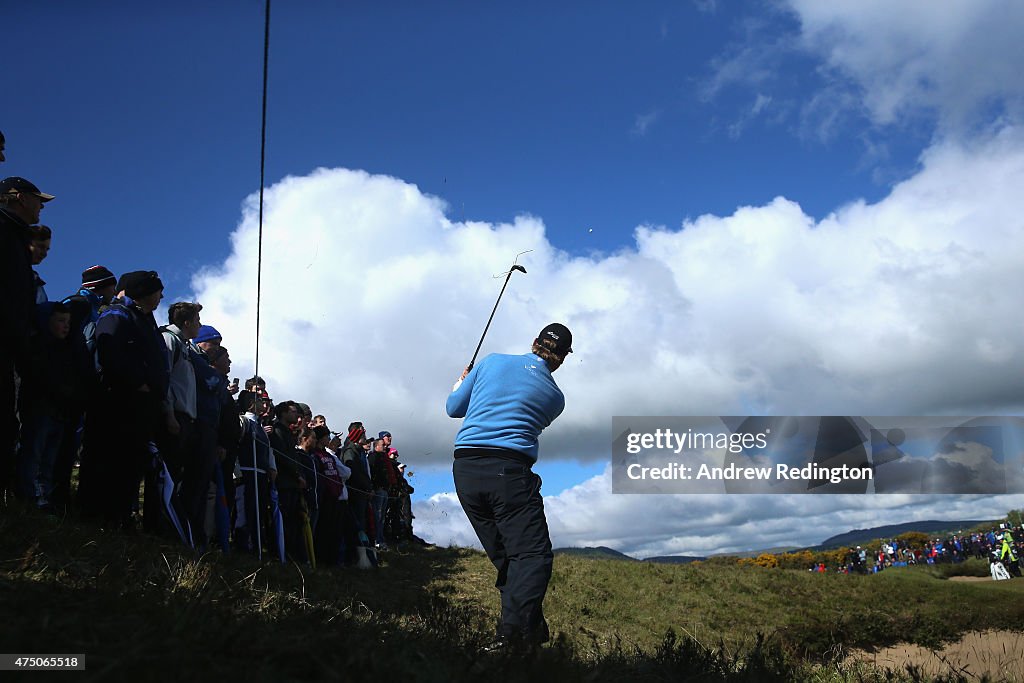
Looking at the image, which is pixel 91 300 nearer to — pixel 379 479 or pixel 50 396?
pixel 50 396

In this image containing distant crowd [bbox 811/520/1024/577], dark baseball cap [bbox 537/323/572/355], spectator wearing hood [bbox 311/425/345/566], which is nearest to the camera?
dark baseball cap [bbox 537/323/572/355]

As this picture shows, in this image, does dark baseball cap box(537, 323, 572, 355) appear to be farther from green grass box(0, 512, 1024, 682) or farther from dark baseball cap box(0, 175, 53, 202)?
dark baseball cap box(0, 175, 53, 202)

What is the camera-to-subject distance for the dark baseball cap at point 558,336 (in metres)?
6.02

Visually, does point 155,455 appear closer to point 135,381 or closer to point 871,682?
point 135,381

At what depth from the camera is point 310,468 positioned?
12.2m

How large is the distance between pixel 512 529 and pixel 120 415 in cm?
A: 381

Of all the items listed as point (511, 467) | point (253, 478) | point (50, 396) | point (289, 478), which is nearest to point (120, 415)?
point (50, 396)

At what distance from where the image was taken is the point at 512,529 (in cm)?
535

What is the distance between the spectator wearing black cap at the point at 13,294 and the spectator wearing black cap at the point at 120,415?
0.62 meters

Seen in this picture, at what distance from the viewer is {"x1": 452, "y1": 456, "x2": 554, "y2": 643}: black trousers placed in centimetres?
516

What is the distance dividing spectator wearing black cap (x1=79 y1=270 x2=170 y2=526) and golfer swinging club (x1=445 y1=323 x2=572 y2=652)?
117 inches

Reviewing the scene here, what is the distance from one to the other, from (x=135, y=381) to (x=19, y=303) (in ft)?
3.88

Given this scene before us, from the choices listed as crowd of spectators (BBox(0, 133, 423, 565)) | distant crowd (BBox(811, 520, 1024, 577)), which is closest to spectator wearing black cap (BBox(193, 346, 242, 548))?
crowd of spectators (BBox(0, 133, 423, 565))

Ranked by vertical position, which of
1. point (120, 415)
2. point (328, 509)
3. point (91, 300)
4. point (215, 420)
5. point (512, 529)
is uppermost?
point (91, 300)
